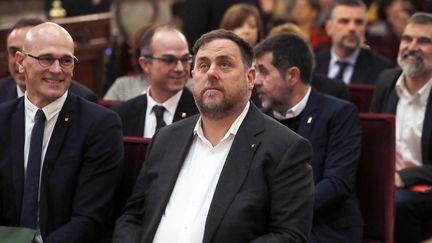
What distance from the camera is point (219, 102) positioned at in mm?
3338

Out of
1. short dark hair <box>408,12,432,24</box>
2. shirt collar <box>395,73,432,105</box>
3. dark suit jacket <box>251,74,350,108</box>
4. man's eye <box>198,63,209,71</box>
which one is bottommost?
dark suit jacket <box>251,74,350,108</box>

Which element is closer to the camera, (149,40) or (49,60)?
(49,60)

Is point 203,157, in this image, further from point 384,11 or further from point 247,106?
point 384,11

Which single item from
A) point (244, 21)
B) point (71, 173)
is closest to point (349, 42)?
point (244, 21)

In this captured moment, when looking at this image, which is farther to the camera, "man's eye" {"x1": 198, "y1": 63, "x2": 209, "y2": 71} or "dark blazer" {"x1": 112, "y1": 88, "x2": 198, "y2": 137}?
"dark blazer" {"x1": 112, "y1": 88, "x2": 198, "y2": 137}

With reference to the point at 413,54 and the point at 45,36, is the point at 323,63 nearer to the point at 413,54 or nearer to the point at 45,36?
the point at 413,54

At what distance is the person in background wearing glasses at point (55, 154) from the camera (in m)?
3.58

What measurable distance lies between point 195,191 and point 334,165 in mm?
852

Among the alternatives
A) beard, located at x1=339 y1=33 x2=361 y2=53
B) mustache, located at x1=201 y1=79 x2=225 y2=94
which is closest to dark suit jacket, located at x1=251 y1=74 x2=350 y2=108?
beard, located at x1=339 y1=33 x2=361 y2=53

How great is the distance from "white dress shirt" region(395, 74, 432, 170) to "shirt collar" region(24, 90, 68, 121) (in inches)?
73.4

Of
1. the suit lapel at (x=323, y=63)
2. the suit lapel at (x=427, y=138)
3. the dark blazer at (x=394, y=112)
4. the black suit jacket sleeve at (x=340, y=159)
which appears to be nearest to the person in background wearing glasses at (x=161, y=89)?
the black suit jacket sleeve at (x=340, y=159)

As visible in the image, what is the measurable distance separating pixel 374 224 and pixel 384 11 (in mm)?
5614

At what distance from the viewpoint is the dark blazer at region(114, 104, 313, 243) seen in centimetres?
319

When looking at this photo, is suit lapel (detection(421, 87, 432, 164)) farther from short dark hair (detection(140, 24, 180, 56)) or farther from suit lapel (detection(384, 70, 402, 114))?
short dark hair (detection(140, 24, 180, 56))
